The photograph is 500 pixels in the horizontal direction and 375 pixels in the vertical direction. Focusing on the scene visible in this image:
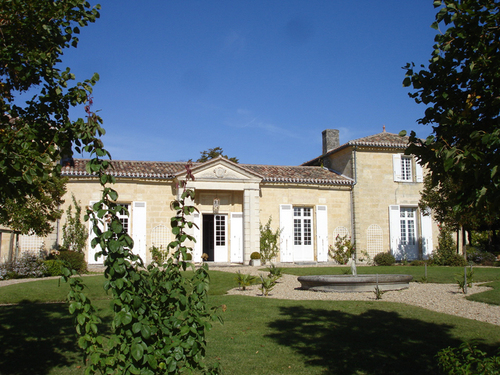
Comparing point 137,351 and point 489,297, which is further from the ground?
point 137,351

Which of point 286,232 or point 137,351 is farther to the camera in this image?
point 286,232

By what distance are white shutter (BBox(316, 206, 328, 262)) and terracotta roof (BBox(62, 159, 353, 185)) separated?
142cm

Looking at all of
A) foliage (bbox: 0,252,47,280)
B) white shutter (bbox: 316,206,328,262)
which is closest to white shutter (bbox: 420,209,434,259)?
white shutter (bbox: 316,206,328,262)

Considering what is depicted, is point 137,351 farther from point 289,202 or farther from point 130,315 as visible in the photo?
point 289,202

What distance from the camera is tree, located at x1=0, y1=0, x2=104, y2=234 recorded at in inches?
143

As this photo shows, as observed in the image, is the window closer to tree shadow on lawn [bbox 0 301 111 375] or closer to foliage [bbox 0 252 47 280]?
foliage [bbox 0 252 47 280]

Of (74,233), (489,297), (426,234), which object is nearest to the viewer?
(489,297)

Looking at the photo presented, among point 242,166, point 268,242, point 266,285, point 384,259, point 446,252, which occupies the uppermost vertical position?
point 242,166

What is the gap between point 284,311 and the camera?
329 inches

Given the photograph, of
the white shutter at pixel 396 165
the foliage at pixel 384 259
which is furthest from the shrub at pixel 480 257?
the white shutter at pixel 396 165

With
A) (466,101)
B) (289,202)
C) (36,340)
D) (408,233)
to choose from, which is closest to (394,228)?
(408,233)

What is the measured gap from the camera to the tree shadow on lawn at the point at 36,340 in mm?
5215

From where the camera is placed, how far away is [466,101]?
341 cm

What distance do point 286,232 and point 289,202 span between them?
1.45 metres
